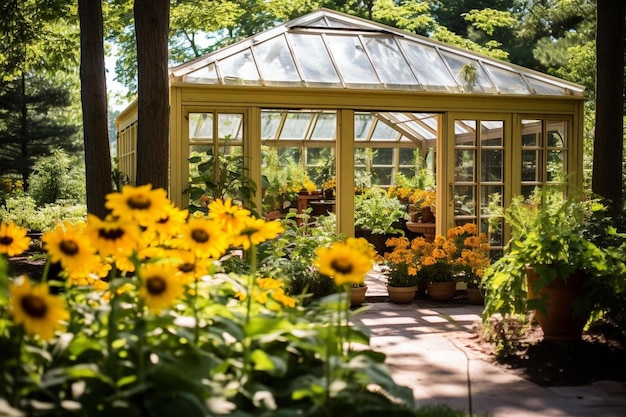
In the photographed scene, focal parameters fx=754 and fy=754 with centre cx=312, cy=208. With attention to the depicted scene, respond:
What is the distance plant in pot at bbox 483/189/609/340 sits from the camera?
4.58 metres

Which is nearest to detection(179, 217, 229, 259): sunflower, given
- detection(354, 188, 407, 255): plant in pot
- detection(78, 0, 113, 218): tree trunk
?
detection(78, 0, 113, 218): tree trunk

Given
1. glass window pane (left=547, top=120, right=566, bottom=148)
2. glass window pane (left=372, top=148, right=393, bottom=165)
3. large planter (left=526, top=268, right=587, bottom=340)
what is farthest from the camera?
glass window pane (left=372, top=148, right=393, bottom=165)

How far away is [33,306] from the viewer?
148cm

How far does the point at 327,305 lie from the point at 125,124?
9.40 meters

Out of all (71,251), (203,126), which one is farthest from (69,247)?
(203,126)

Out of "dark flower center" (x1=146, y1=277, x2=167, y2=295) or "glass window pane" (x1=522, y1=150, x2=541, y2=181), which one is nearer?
"dark flower center" (x1=146, y1=277, x2=167, y2=295)

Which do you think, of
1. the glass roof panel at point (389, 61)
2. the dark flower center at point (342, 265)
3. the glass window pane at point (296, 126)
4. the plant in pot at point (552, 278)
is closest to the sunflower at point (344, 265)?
the dark flower center at point (342, 265)

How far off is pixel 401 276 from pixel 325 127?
22.9 ft

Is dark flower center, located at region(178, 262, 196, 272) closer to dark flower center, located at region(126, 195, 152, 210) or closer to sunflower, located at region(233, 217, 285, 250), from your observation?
sunflower, located at region(233, 217, 285, 250)

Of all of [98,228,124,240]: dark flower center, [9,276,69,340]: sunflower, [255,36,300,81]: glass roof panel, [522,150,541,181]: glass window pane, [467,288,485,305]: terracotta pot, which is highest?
[255,36,300,81]: glass roof panel

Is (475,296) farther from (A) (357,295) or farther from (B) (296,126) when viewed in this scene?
(B) (296,126)

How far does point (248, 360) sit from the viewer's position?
1748 mm

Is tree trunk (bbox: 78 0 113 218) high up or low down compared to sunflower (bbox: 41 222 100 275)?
up

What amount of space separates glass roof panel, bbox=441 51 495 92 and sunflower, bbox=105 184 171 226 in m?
6.56
